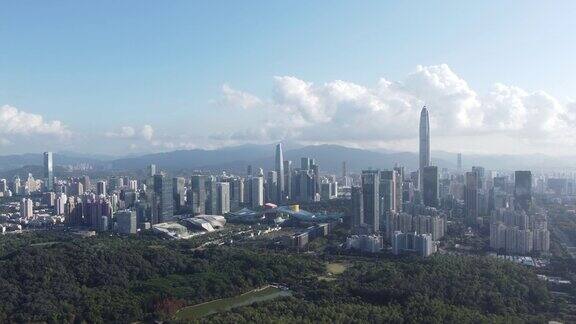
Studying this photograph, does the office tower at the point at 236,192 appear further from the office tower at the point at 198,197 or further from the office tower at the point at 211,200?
the office tower at the point at 198,197

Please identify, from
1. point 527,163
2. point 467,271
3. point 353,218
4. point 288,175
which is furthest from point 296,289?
point 527,163

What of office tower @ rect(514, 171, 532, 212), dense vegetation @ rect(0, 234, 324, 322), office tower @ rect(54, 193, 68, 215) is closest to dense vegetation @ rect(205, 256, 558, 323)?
dense vegetation @ rect(0, 234, 324, 322)

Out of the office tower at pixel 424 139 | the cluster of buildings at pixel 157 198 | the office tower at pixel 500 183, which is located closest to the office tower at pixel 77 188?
the cluster of buildings at pixel 157 198

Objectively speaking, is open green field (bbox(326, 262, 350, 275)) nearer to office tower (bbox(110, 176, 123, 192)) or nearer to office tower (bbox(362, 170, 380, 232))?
office tower (bbox(362, 170, 380, 232))

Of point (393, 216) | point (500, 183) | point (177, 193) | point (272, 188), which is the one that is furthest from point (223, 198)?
point (500, 183)

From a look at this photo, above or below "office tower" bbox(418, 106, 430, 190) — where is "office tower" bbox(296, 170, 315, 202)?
below

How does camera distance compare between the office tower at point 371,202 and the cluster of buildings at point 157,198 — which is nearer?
the office tower at point 371,202

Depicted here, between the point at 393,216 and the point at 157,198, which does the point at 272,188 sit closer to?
the point at 157,198

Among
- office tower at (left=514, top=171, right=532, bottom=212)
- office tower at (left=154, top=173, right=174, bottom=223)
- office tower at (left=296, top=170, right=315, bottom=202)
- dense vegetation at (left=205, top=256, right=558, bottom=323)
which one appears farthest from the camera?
office tower at (left=296, top=170, right=315, bottom=202)
